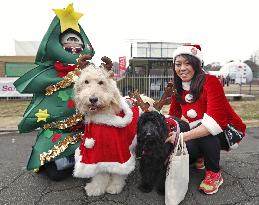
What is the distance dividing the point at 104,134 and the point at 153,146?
1.66ft

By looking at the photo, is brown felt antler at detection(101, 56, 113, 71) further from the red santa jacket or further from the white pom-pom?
the white pom-pom

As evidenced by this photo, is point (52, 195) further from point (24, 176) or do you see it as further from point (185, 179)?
point (185, 179)

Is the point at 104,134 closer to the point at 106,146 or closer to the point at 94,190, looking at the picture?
the point at 106,146

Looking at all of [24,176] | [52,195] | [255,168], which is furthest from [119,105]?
[255,168]

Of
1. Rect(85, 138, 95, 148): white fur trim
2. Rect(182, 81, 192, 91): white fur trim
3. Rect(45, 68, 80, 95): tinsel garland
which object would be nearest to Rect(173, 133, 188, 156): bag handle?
Rect(182, 81, 192, 91): white fur trim

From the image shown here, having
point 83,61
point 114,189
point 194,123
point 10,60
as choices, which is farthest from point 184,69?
point 10,60

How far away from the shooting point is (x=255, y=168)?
11.9ft

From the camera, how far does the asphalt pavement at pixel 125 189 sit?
274cm

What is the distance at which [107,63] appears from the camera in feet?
8.97

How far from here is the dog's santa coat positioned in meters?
2.70

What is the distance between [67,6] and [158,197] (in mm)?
2411

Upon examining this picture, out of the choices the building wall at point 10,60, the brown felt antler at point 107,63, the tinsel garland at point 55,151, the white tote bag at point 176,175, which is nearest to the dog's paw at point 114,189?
the white tote bag at point 176,175

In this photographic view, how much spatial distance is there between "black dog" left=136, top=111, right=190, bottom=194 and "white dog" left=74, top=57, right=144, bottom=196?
19cm

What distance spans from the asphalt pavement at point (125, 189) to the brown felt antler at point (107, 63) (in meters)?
1.32
